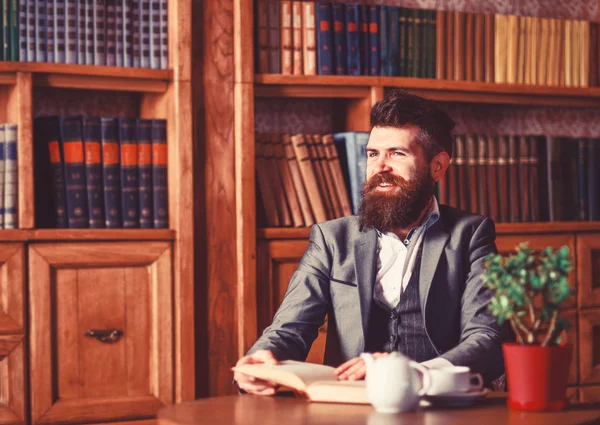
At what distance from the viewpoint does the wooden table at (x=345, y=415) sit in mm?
→ 1426

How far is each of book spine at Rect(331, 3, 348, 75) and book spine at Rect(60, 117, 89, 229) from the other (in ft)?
3.08

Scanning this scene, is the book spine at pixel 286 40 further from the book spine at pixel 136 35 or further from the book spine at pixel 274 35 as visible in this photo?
the book spine at pixel 136 35

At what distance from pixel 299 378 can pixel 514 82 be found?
6.57 ft

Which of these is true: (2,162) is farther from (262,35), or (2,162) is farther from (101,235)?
(262,35)

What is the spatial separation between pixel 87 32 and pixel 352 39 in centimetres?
93

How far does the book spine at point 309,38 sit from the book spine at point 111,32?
2.16 feet

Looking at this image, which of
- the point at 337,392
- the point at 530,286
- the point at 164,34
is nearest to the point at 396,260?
the point at 337,392

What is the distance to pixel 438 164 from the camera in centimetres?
237

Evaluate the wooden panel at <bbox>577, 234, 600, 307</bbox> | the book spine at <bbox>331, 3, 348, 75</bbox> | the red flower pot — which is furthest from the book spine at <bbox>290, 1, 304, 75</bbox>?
the red flower pot

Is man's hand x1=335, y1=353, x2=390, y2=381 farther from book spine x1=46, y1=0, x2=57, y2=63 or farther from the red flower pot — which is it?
book spine x1=46, y1=0, x2=57, y2=63

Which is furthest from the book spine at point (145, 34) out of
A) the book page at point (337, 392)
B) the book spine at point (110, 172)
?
the book page at point (337, 392)

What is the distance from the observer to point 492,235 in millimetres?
2227

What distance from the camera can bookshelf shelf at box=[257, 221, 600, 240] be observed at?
292cm

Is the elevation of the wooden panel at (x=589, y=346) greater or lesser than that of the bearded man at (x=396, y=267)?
lesser
